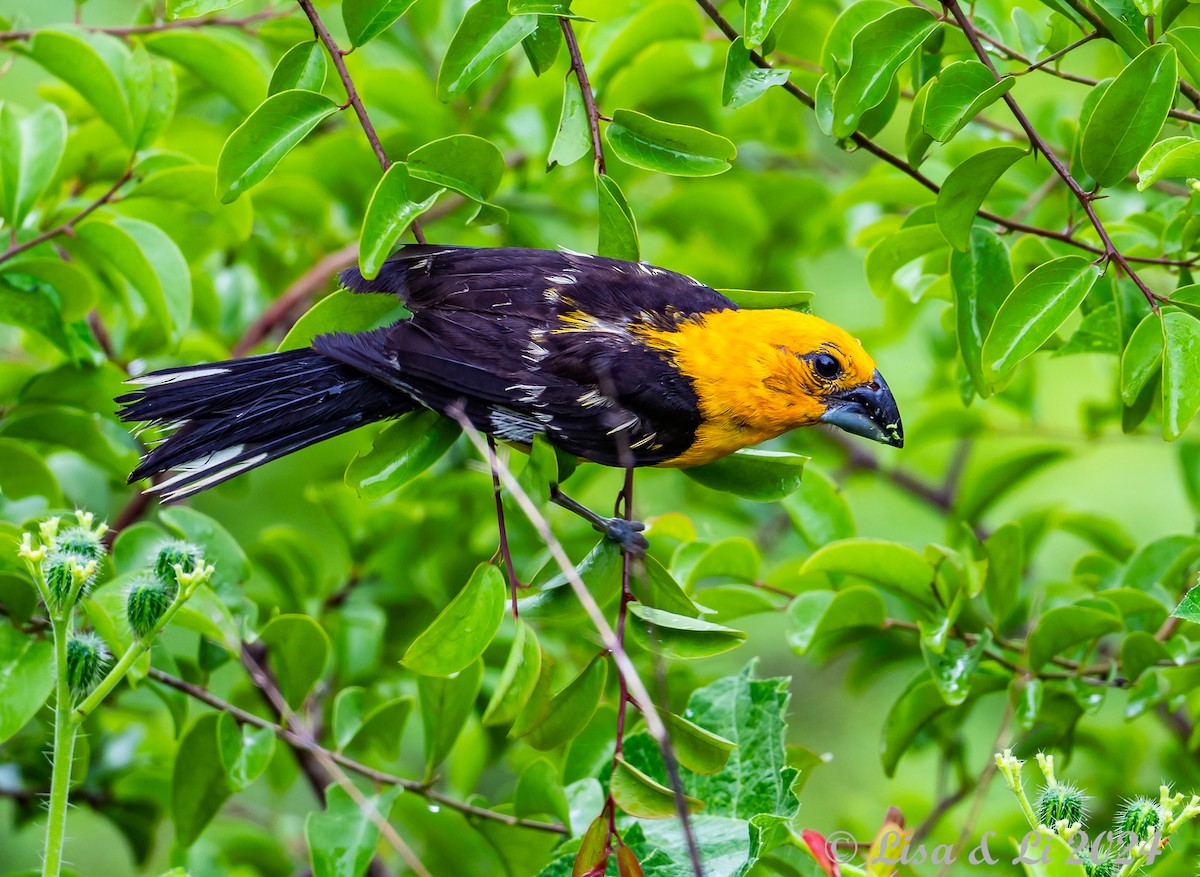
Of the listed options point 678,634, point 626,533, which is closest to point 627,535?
point 626,533

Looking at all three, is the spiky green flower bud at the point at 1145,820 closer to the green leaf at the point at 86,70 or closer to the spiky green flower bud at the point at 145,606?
the spiky green flower bud at the point at 145,606

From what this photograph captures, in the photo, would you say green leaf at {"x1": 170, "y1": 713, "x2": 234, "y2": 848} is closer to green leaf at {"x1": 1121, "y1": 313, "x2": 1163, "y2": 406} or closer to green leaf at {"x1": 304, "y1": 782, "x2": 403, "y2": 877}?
green leaf at {"x1": 304, "y1": 782, "x2": 403, "y2": 877}

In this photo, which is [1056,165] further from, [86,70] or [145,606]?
[86,70]

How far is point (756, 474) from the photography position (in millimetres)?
2336

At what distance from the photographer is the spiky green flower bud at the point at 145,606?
1.74 meters

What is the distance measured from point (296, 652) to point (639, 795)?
0.94 metres

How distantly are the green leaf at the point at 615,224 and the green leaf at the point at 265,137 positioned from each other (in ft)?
1.71

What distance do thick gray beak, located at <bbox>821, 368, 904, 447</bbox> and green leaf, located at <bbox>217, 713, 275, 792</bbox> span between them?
4.73 feet

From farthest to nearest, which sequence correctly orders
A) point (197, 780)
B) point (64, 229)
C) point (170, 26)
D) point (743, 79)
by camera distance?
point (170, 26), point (64, 229), point (197, 780), point (743, 79)

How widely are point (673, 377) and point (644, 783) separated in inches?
40.4

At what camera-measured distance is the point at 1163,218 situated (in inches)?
101

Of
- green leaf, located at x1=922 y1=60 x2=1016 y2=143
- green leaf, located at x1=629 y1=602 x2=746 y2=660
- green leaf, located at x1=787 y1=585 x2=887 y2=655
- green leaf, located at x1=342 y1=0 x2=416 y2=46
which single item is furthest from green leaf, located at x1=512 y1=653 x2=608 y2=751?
green leaf, located at x1=342 y1=0 x2=416 y2=46

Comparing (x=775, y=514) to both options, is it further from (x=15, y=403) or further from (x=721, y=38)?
(x=15, y=403)

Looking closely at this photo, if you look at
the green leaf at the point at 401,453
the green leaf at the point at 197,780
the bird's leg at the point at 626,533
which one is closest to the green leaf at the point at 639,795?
the bird's leg at the point at 626,533
